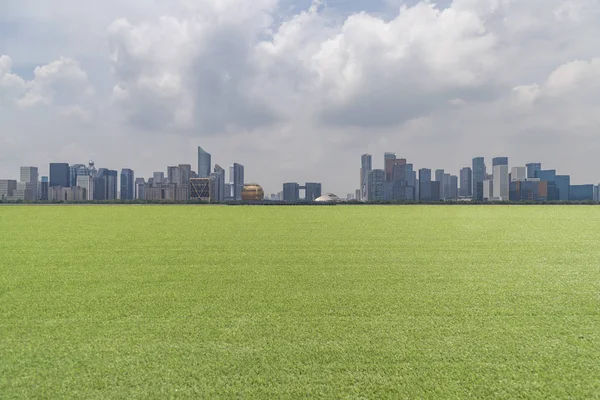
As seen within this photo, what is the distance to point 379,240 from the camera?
10.0 metres

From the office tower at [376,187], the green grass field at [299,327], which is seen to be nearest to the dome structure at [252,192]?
the office tower at [376,187]

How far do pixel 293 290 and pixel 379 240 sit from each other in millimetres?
5484

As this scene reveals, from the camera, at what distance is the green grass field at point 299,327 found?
2.75 meters

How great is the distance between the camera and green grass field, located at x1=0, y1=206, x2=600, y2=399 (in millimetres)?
2754

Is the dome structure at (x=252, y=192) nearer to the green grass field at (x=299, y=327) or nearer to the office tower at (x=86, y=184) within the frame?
the office tower at (x=86, y=184)

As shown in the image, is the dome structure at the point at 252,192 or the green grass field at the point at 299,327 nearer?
the green grass field at the point at 299,327

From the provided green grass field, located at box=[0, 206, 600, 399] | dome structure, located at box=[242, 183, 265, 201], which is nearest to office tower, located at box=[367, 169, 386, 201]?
dome structure, located at box=[242, 183, 265, 201]

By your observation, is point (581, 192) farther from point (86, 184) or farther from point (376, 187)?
point (86, 184)

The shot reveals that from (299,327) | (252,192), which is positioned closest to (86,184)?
(252,192)

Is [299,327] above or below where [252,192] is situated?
below

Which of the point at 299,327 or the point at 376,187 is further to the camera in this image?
the point at 376,187

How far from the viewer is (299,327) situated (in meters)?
3.71

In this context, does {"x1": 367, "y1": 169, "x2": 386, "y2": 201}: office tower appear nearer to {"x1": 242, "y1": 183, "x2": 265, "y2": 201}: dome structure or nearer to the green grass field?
{"x1": 242, "y1": 183, "x2": 265, "y2": 201}: dome structure

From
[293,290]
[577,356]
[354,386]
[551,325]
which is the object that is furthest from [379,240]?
[354,386]
